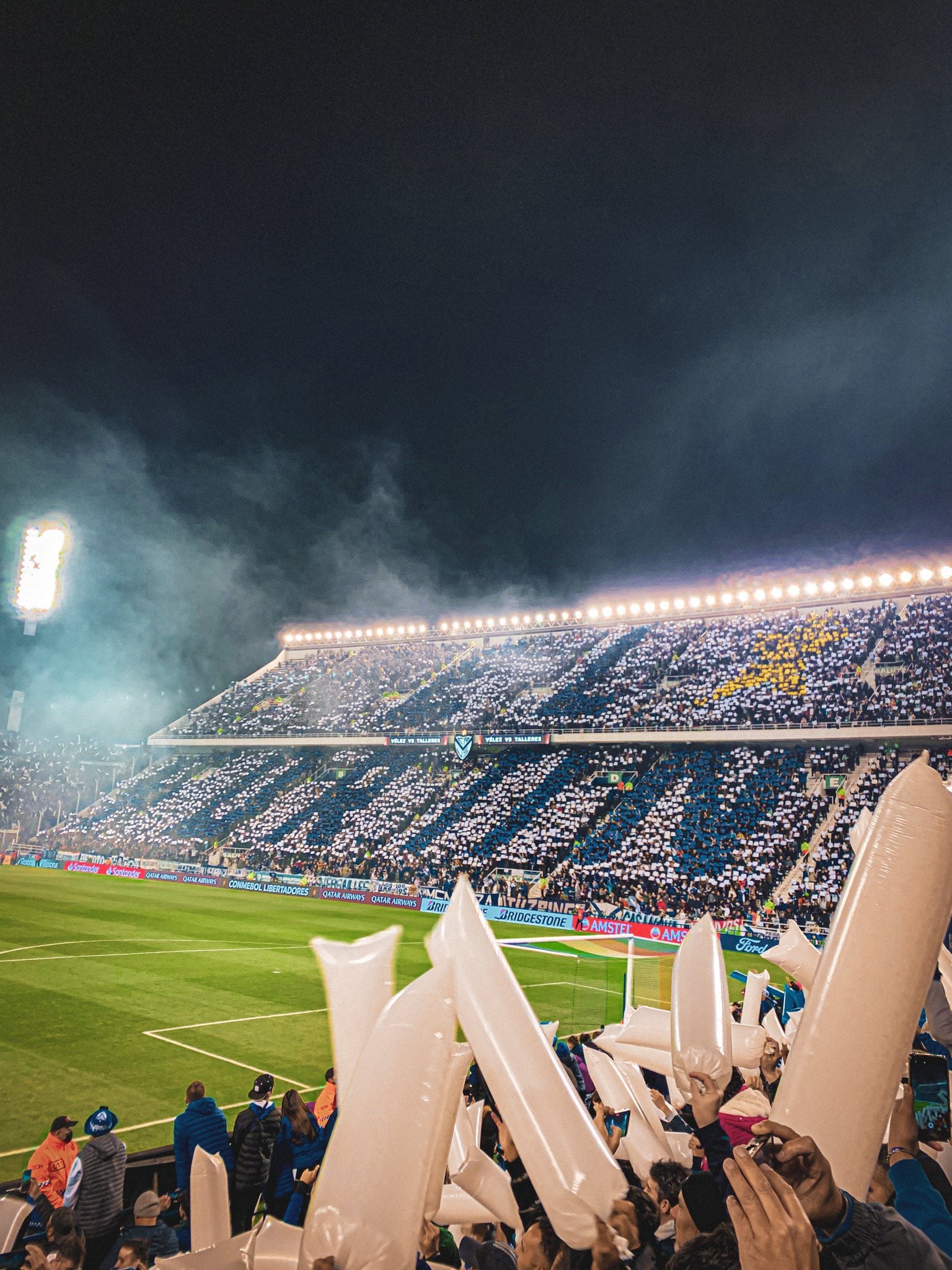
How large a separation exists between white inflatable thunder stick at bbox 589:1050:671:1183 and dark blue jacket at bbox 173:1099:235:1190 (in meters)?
2.40

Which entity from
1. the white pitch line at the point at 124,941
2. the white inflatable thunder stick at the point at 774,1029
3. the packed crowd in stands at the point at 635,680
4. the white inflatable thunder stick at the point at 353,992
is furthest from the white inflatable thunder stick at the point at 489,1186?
the packed crowd in stands at the point at 635,680

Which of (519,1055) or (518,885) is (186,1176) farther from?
(518,885)

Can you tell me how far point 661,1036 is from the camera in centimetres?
434

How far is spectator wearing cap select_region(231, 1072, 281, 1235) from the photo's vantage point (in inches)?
186

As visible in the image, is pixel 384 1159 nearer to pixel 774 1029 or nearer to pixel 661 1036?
pixel 661 1036

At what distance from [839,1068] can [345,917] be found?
27385mm

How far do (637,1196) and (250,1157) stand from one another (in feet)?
11.9

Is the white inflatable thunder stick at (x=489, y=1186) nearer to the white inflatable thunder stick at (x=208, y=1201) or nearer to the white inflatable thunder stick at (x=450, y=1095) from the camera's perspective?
the white inflatable thunder stick at (x=450, y=1095)

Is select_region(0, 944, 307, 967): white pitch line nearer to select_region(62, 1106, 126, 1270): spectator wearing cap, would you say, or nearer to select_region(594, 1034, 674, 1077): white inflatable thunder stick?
select_region(62, 1106, 126, 1270): spectator wearing cap

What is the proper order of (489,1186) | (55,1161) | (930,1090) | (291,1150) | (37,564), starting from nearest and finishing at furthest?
(489,1186)
(930,1090)
(291,1150)
(55,1161)
(37,564)

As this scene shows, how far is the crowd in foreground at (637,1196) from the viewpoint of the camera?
5.32ft

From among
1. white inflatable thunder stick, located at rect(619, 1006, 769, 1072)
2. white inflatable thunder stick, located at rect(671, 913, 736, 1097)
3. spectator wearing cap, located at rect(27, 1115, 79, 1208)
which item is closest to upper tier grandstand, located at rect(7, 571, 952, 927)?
white inflatable thunder stick, located at rect(619, 1006, 769, 1072)

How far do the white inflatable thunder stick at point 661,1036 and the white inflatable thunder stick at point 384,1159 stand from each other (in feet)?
9.46

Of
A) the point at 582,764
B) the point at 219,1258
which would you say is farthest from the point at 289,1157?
the point at 582,764
